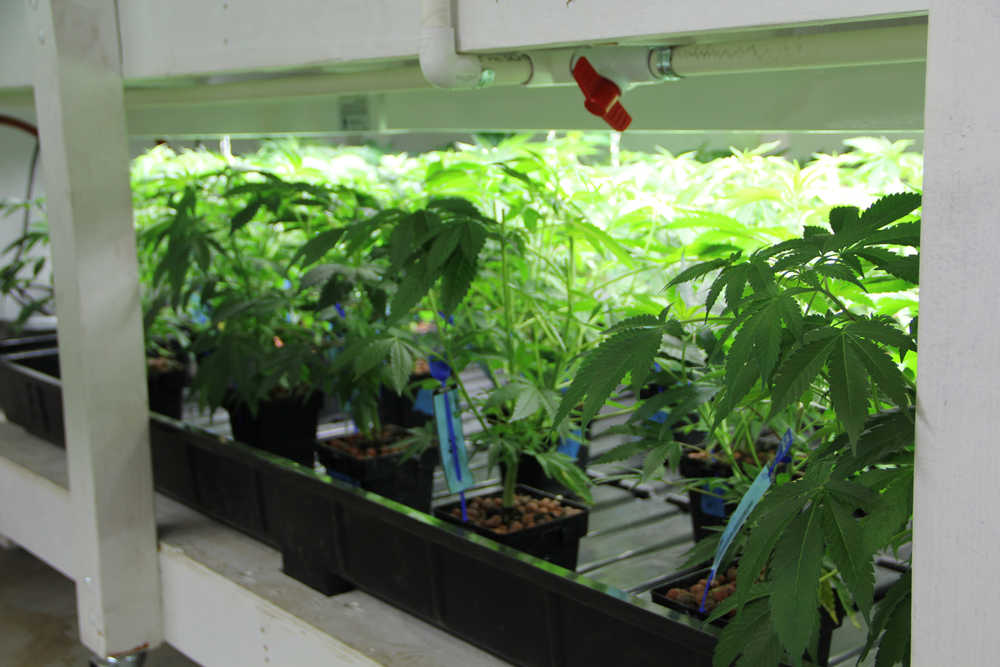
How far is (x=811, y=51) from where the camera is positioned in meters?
0.71

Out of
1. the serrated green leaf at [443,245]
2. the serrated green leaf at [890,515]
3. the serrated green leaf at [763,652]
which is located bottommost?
the serrated green leaf at [763,652]

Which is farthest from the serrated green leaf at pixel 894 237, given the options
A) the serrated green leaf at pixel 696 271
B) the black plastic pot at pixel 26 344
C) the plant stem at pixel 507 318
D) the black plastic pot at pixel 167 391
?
the black plastic pot at pixel 26 344

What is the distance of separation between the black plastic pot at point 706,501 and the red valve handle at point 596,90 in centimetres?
47

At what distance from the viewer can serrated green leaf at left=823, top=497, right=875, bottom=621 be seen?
508 mm

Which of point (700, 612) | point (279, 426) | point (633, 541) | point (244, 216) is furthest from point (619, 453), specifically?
point (279, 426)

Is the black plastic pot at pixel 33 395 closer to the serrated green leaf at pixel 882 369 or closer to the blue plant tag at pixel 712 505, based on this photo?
the blue plant tag at pixel 712 505

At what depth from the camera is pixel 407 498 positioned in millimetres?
1355

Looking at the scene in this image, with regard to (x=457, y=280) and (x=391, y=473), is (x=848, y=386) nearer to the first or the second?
(x=457, y=280)

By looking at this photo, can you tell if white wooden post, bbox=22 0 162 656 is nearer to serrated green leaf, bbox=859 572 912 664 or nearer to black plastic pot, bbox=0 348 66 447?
black plastic pot, bbox=0 348 66 447

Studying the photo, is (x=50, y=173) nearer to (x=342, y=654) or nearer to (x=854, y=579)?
(x=342, y=654)

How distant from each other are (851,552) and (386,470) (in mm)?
888

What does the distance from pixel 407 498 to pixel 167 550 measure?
330mm

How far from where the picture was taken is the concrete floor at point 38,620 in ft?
5.48

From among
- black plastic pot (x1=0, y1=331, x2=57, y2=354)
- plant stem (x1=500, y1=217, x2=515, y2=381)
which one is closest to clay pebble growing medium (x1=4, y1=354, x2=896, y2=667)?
plant stem (x1=500, y1=217, x2=515, y2=381)
